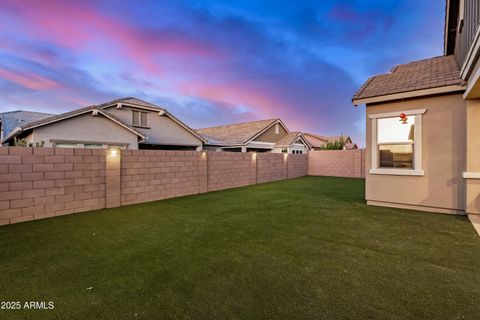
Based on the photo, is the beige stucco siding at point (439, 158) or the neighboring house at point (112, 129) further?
the neighboring house at point (112, 129)

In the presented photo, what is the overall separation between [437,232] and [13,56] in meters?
17.0

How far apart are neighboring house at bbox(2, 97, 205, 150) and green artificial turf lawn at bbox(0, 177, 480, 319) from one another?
8059 mm

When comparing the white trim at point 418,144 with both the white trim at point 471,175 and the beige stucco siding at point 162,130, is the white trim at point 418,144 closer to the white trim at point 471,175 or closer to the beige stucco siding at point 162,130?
the white trim at point 471,175

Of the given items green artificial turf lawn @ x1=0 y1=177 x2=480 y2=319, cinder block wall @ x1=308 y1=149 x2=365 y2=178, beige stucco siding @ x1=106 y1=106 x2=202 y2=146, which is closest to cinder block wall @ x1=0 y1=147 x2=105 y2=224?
green artificial turf lawn @ x1=0 y1=177 x2=480 y2=319

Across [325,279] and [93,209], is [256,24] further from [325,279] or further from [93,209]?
[325,279]

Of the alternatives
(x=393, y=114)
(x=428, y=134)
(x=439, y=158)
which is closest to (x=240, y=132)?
(x=393, y=114)

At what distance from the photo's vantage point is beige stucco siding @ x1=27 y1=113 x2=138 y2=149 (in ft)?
35.7

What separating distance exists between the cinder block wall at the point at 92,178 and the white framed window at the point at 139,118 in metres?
8.49

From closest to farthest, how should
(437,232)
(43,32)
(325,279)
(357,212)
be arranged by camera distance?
(325,279) < (437,232) < (357,212) < (43,32)

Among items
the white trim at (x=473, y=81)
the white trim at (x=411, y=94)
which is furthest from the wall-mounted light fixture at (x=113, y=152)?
the white trim at (x=473, y=81)

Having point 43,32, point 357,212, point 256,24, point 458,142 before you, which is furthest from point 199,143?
point 458,142

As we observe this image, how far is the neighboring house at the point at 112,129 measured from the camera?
10.9m

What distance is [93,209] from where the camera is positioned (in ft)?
20.6

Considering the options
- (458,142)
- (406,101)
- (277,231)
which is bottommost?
(277,231)
